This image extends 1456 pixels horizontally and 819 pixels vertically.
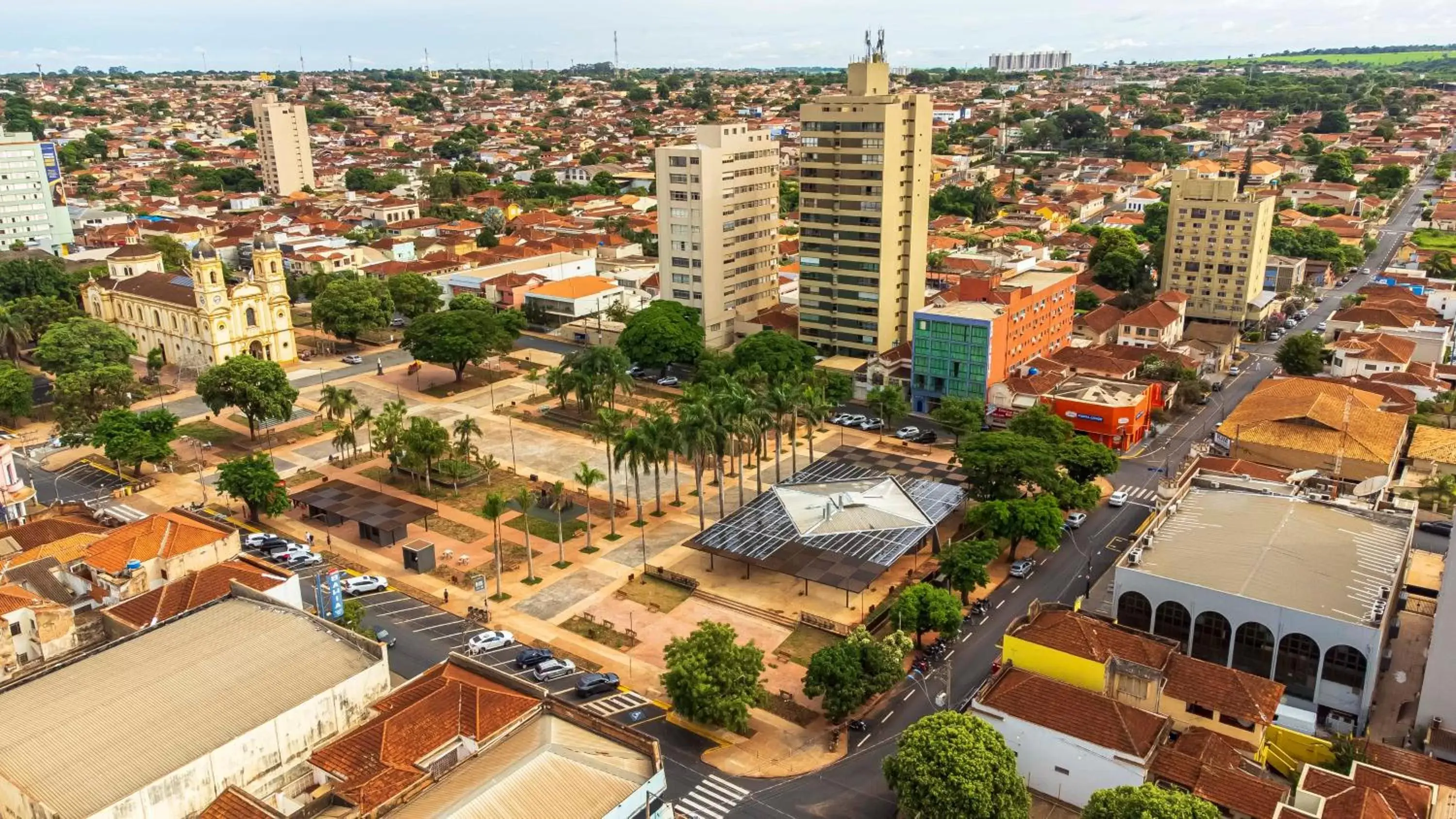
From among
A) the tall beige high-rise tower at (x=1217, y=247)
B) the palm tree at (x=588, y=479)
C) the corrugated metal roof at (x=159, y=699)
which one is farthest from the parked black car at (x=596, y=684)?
the tall beige high-rise tower at (x=1217, y=247)

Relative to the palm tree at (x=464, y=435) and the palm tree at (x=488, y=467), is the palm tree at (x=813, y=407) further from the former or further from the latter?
Answer: the palm tree at (x=464, y=435)

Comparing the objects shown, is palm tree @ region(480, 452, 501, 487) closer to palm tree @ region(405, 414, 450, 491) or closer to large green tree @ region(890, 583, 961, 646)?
palm tree @ region(405, 414, 450, 491)

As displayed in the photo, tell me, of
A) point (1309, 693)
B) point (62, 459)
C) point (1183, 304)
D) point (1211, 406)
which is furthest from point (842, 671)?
point (1183, 304)

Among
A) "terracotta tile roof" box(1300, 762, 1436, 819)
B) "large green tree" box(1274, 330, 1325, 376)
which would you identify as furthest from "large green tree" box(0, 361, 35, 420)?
"large green tree" box(1274, 330, 1325, 376)

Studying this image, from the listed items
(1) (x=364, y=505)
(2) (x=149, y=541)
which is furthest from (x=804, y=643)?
(2) (x=149, y=541)

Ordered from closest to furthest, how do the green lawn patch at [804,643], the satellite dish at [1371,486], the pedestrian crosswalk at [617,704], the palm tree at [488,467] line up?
the pedestrian crosswalk at [617,704]
the green lawn patch at [804,643]
the satellite dish at [1371,486]
the palm tree at [488,467]

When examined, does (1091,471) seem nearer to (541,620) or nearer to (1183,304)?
(541,620)
